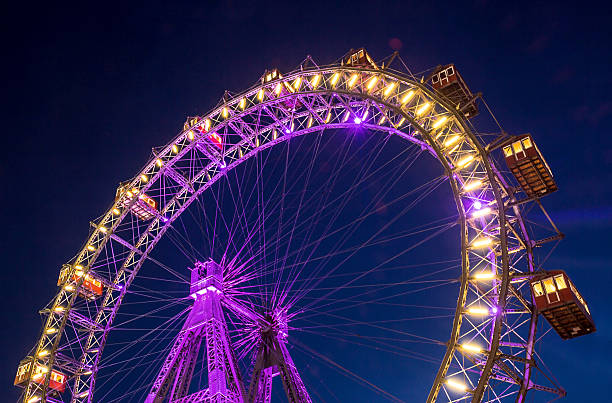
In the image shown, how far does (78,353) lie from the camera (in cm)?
3092

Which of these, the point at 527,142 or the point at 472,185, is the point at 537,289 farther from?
the point at 527,142

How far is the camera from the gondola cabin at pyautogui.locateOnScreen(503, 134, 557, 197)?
20.0 meters

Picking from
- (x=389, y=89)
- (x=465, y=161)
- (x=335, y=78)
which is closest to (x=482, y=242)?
(x=465, y=161)

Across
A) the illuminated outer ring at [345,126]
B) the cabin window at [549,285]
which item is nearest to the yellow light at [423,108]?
the illuminated outer ring at [345,126]

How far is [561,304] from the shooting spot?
1739cm

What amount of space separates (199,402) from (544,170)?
15.1 m

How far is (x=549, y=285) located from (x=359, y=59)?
12501 mm

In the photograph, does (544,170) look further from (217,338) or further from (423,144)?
(217,338)

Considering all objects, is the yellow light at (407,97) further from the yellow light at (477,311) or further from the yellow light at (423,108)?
the yellow light at (477,311)

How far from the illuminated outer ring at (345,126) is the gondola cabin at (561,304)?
871 millimetres

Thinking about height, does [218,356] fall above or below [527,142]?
below

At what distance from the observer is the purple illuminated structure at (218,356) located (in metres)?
21.2

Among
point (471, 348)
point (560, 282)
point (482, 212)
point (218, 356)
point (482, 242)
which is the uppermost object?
point (482, 212)

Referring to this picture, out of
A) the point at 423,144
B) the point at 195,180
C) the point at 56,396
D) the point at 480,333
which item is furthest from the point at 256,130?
the point at 56,396
